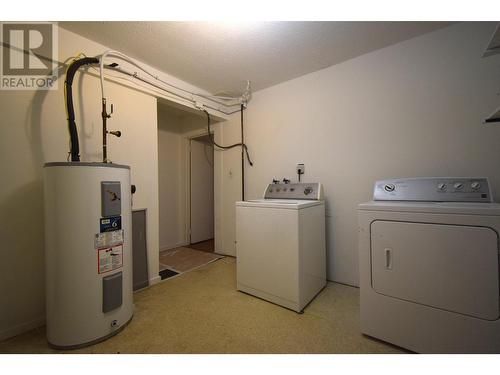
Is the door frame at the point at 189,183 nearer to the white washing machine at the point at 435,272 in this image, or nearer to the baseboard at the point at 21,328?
the baseboard at the point at 21,328

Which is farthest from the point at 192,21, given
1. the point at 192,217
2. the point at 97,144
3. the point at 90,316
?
the point at 192,217

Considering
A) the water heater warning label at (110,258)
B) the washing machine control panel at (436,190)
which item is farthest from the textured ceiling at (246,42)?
A: the water heater warning label at (110,258)

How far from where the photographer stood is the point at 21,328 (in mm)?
1398

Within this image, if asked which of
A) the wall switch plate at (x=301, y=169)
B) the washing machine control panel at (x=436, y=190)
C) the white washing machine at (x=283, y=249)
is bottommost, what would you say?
the white washing machine at (x=283, y=249)

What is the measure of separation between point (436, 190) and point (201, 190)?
11.2 feet

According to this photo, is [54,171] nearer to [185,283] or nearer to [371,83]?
[185,283]

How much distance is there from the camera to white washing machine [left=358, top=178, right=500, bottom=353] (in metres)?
1.01

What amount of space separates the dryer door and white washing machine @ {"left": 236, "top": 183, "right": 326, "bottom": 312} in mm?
523

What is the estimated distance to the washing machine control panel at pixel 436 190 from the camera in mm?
1320

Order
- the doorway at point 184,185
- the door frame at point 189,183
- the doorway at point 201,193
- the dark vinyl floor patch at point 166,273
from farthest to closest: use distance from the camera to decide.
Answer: the doorway at point 201,193 < the doorway at point 184,185 < the door frame at point 189,183 < the dark vinyl floor patch at point 166,273

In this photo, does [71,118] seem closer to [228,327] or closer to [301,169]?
[228,327]

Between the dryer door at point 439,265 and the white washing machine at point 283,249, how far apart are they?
1.72ft
